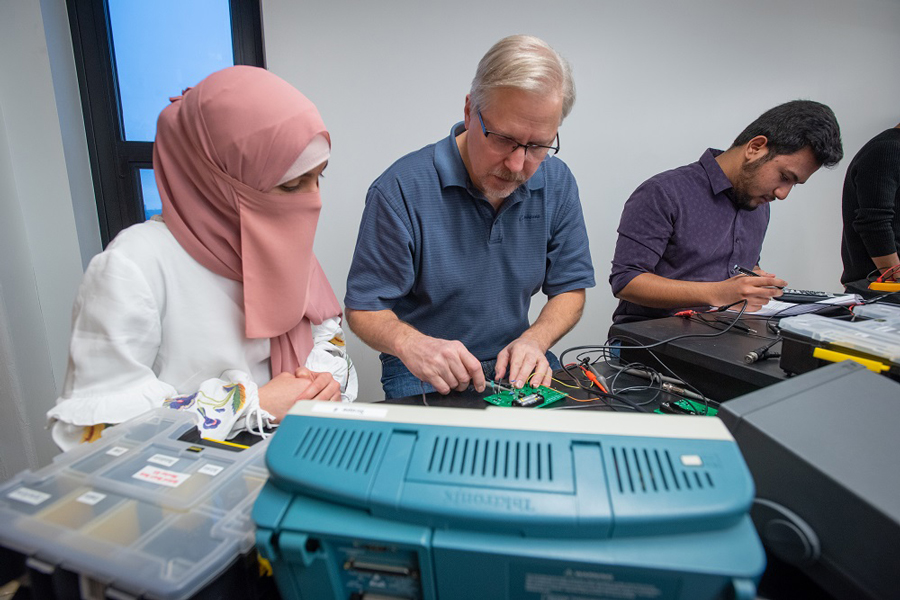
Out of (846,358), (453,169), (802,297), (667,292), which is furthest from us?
(667,292)

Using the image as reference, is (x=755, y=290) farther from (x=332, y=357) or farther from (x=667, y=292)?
(x=332, y=357)

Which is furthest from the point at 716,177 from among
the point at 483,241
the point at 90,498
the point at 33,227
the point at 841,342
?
the point at 33,227

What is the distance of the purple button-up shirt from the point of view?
1706mm

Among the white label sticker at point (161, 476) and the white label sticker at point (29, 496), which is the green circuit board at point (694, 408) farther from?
the white label sticker at point (29, 496)

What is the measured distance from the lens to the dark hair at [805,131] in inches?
62.2

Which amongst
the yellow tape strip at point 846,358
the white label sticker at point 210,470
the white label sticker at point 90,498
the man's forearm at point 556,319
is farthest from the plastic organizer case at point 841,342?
the white label sticker at point 90,498

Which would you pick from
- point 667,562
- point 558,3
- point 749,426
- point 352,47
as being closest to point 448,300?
point 749,426

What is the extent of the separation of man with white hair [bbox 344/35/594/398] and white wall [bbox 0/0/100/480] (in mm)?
1223

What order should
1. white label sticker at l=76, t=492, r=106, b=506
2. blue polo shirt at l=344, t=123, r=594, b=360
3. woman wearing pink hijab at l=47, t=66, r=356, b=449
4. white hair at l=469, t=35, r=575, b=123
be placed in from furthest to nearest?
blue polo shirt at l=344, t=123, r=594, b=360 < white hair at l=469, t=35, r=575, b=123 < woman wearing pink hijab at l=47, t=66, r=356, b=449 < white label sticker at l=76, t=492, r=106, b=506

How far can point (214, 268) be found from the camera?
3.22 ft

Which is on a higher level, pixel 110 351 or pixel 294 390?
pixel 110 351

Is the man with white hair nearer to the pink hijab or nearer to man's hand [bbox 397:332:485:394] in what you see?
man's hand [bbox 397:332:485:394]

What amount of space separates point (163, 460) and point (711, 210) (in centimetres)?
192

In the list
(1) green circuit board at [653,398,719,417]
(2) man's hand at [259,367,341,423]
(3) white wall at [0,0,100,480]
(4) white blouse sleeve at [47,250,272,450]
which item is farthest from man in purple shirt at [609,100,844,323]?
(3) white wall at [0,0,100,480]
